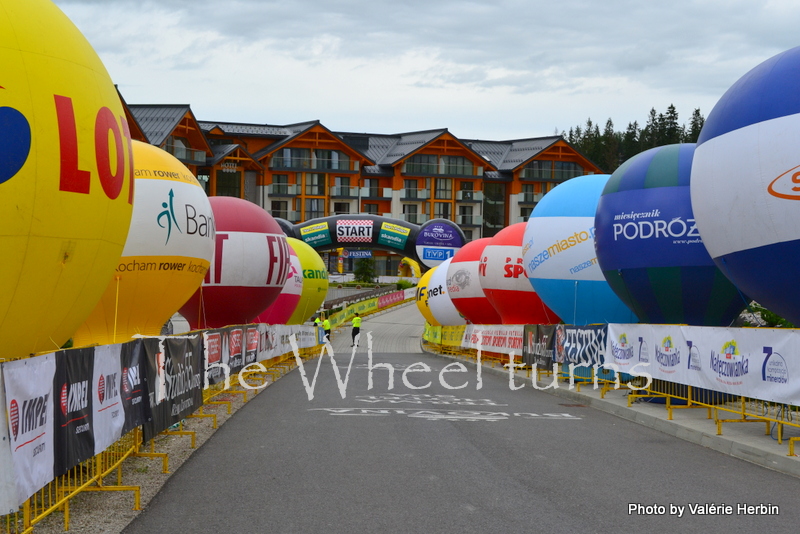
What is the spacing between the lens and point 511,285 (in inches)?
1062

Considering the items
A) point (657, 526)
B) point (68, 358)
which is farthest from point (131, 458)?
point (657, 526)

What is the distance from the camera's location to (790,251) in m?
11.0

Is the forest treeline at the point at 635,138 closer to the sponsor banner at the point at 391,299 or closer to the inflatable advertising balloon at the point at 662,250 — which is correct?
the sponsor banner at the point at 391,299

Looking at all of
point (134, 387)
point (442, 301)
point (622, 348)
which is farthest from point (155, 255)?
point (442, 301)

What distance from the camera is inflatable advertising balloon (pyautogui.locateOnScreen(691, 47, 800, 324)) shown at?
10984mm

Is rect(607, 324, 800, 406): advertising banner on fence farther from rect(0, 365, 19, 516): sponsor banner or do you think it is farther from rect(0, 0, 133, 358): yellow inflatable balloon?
rect(0, 365, 19, 516): sponsor banner

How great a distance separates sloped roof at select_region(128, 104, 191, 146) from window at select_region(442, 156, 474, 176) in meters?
30.0

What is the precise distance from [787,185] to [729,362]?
8.10ft

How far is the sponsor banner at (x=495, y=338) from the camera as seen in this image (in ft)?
81.5

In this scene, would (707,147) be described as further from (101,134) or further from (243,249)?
(243,249)

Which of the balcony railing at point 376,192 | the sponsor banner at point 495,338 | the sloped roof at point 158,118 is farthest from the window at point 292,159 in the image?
the sponsor banner at point 495,338

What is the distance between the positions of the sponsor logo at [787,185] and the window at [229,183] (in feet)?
240

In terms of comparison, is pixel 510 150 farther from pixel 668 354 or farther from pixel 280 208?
pixel 668 354

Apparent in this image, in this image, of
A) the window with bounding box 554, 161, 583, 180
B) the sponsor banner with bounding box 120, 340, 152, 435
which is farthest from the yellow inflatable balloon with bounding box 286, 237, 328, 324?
the window with bounding box 554, 161, 583, 180
